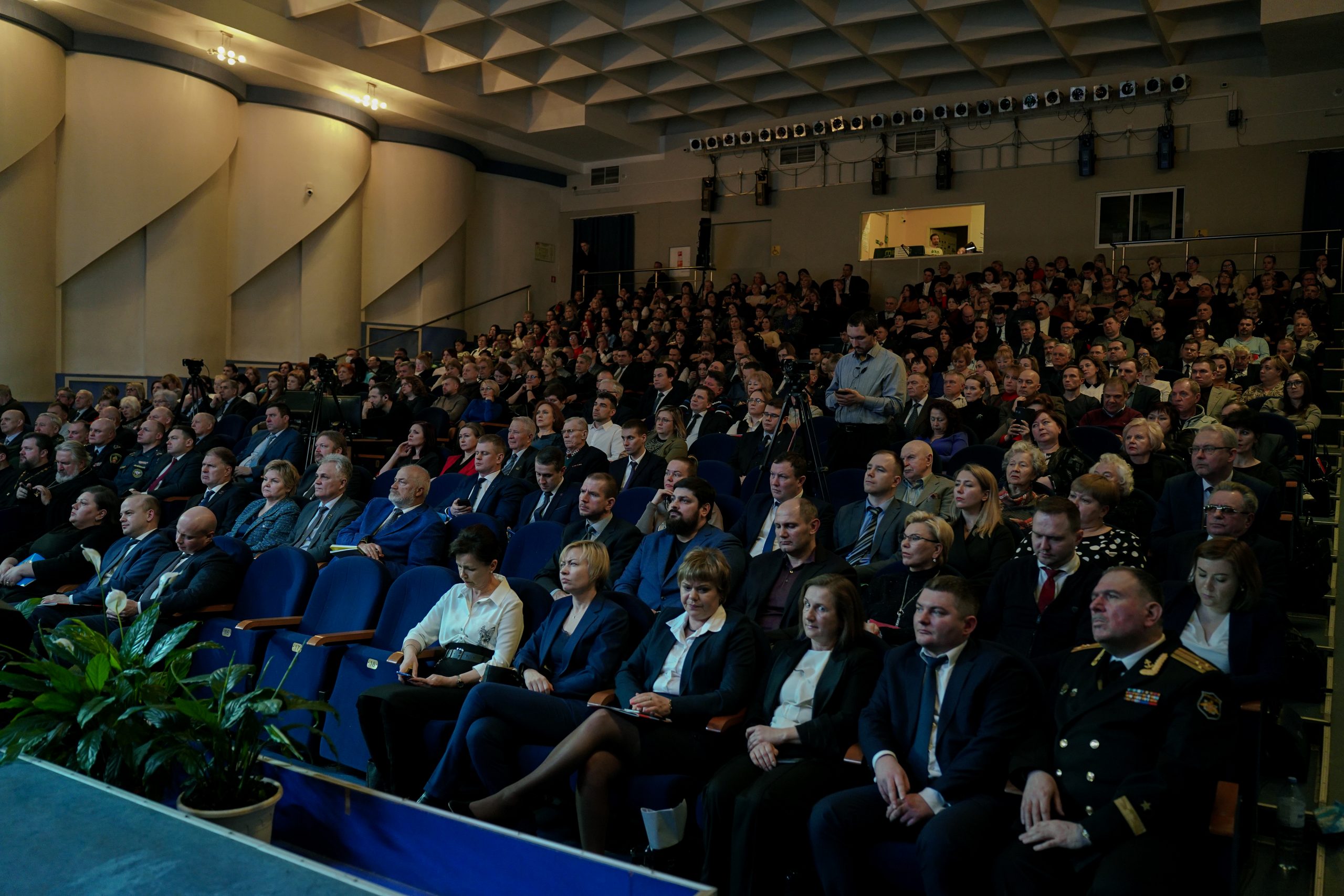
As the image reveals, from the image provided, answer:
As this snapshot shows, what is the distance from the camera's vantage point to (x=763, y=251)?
1291 centimetres

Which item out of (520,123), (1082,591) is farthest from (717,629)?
(520,123)

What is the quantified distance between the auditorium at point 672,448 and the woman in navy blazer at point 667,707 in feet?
0.04

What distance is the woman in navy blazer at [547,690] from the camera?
272cm

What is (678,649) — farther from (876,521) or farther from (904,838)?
(876,521)

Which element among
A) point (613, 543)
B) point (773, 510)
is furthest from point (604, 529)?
point (773, 510)

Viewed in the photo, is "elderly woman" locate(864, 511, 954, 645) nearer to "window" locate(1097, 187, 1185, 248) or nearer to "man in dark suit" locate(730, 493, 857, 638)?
Result: "man in dark suit" locate(730, 493, 857, 638)

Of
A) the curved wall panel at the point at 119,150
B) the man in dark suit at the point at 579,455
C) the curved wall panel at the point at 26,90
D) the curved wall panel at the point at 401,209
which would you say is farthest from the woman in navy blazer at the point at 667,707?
the curved wall panel at the point at 401,209

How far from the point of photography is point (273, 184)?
35.3ft

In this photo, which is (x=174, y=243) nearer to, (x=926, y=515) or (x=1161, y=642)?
(x=926, y=515)

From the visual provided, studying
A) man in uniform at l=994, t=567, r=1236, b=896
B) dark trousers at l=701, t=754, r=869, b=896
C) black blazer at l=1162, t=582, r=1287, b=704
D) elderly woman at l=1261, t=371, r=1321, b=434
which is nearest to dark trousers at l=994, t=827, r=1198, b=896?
man in uniform at l=994, t=567, r=1236, b=896

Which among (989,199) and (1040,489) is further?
(989,199)

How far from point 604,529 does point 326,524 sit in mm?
1547

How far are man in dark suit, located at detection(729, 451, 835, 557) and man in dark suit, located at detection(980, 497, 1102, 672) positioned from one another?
98 centimetres

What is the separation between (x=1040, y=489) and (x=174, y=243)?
9.26 metres
